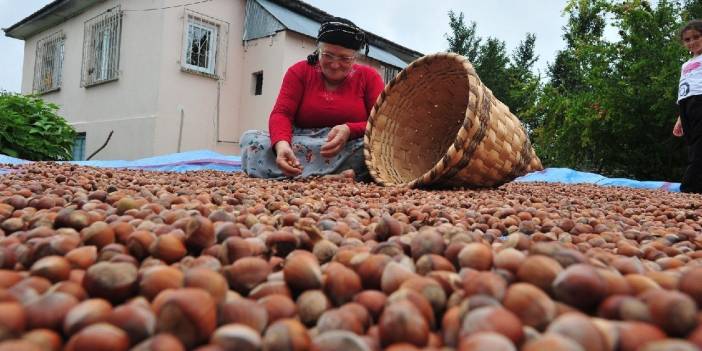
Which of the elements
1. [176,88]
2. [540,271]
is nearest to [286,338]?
[540,271]

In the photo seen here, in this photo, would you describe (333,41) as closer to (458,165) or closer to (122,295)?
(458,165)

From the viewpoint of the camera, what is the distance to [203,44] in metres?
7.80

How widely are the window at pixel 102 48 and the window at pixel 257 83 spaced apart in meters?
2.08

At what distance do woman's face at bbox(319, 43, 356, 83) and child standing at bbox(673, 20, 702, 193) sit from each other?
2.66m

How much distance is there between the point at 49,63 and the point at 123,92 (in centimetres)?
329

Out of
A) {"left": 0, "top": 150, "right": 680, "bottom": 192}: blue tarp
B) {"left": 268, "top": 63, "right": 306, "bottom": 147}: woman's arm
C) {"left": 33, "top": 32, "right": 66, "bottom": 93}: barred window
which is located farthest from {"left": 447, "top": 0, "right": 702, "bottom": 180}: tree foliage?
{"left": 33, "top": 32, "right": 66, "bottom": 93}: barred window

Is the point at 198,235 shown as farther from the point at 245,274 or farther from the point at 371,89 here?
the point at 371,89

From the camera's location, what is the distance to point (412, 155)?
3.69m

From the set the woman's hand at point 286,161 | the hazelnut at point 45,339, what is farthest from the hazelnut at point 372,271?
the woman's hand at point 286,161

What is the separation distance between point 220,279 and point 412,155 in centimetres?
298

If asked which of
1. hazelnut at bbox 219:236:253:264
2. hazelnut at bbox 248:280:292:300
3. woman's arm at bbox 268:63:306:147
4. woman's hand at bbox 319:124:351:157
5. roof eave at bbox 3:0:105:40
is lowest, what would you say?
hazelnut at bbox 248:280:292:300

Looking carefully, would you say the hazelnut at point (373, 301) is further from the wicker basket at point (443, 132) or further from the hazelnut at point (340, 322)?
the wicker basket at point (443, 132)

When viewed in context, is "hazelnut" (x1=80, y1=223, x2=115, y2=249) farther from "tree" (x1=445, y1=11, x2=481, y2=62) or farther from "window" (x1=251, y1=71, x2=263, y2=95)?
"tree" (x1=445, y1=11, x2=481, y2=62)

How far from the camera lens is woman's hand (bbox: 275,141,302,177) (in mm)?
3102
